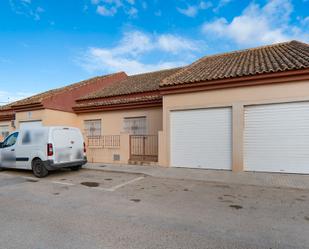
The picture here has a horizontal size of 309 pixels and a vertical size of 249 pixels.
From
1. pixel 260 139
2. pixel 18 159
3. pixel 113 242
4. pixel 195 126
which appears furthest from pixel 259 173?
pixel 18 159

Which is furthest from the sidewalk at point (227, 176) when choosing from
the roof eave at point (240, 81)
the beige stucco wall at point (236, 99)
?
the roof eave at point (240, 81)

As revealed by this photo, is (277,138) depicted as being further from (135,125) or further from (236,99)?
(135,125)

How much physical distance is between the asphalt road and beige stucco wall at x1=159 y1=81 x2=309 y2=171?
92.4 inches

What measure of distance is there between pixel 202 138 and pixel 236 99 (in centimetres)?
204

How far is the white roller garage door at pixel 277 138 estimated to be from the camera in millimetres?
7051

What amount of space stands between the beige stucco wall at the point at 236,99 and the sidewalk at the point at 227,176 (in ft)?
2.20

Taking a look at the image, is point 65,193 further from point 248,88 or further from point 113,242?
point 248,88

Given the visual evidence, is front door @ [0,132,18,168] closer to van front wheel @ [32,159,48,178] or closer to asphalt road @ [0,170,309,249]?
van front wheel @ [32,159,48,178]

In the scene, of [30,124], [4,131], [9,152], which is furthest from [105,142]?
[4,131]

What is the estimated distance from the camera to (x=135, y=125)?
1143cm

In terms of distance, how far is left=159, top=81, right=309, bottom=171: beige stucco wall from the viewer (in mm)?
7082

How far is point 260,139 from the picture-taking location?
7520 millimetres

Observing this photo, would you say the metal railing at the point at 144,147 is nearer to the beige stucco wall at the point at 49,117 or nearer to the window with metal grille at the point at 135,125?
the window with metal grille at the point at 135,125

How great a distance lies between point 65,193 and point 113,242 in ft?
10.3
